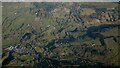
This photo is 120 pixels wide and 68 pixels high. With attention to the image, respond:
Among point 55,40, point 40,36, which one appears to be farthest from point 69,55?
point 40,36

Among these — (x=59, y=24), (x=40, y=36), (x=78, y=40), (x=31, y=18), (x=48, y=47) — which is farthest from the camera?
(x=31, y=18)

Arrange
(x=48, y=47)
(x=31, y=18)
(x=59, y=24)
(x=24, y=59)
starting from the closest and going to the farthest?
(x=24, y=59)
(x=48, y=47)
(x=59, y=24)
(x=31, y=18)

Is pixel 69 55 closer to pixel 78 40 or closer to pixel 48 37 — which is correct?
pixel 78 40

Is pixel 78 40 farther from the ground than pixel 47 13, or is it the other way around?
pixel 47 13

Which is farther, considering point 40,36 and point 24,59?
point 40,36

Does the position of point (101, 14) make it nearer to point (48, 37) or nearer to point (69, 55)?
point (48, 37)

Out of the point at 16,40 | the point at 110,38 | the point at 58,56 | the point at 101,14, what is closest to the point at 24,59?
the point at 58,56
